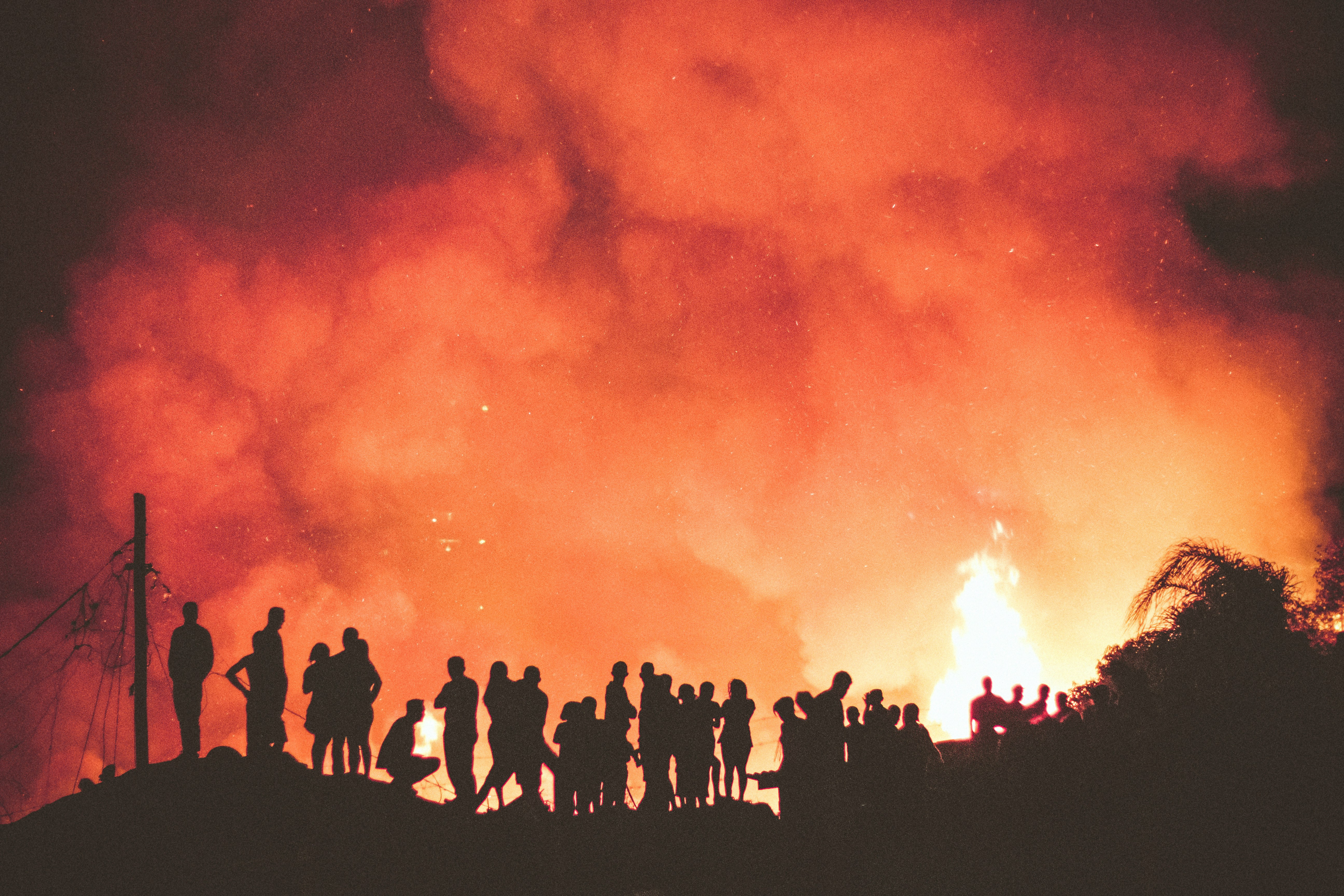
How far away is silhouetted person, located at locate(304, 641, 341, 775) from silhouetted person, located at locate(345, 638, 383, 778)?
0.20m

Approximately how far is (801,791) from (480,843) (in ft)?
10.6

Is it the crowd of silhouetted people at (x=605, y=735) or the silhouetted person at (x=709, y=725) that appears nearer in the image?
the crowd of silhouetted people at (x=605, y=735)

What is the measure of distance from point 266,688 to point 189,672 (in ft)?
3.15

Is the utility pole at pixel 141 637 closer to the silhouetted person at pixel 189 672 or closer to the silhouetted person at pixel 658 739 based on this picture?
the silhouetted person at pixel 189 672

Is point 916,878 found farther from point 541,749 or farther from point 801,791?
point 541,749

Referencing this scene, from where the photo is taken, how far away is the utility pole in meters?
13.4

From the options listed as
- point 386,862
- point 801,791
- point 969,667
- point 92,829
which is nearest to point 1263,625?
point 801,791

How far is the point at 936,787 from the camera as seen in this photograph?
9828 mm

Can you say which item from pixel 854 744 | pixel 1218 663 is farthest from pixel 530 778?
pixel 1218 663

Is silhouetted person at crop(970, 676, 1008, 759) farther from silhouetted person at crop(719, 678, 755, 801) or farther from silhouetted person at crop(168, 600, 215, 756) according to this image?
silhouetted person at crop(168, 600, 215, 756)

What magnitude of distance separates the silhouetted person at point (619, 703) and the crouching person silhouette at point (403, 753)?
2.25 metres

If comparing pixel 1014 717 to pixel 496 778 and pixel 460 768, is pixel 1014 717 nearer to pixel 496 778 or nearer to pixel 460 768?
pixel 496 778

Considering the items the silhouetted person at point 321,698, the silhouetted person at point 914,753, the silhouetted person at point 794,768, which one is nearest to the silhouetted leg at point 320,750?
the silhouetted person at point 321,698

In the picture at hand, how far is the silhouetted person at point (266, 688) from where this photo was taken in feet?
30.2
